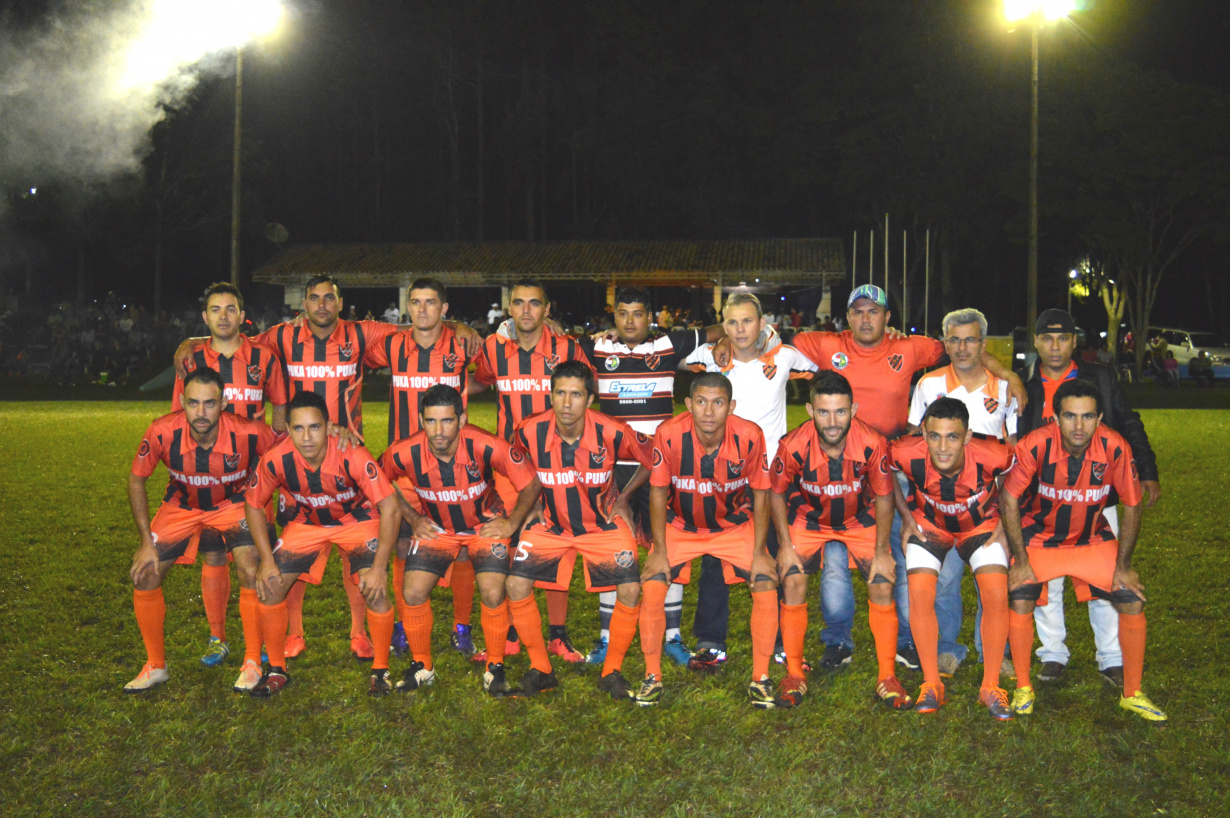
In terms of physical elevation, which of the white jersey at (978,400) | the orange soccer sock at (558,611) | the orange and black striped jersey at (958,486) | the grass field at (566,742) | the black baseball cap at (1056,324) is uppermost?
the black baseball cap at (1056,324)

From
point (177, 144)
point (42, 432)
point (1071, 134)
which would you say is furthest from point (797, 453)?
point (177, 144)

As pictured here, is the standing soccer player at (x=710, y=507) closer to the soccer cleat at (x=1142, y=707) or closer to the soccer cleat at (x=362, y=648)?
the soccer cleat at (x=362, y=648)

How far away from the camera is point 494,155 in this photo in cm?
4425

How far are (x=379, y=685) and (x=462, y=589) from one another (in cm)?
75

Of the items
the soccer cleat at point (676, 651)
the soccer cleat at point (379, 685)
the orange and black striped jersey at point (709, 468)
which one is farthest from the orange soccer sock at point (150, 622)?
the orange and black striped jersey at point (709, 468)

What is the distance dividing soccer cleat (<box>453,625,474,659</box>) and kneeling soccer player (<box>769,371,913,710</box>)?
1612mm

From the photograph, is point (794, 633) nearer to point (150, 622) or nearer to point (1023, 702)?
point (1023, 702)

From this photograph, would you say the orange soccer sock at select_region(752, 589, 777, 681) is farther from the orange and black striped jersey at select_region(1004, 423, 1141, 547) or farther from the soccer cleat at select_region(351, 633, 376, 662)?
the soccer cleat at select_region(351, 633, 376, 662)

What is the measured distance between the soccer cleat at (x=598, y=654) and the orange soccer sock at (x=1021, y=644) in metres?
1.84

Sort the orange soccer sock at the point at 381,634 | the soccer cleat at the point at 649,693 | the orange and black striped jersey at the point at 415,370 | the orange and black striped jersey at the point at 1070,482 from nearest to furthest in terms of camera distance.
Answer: the soccer cleat at the point at 649,693 → the orange and black striped jersey at the point at 1070,482 → the orange soccer sock at the point at 381,634 → the orange and black striped jersey at the point at 415,370

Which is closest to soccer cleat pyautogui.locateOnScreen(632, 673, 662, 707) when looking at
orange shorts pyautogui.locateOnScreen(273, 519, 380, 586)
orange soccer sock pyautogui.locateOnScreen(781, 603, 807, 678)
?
orange soccer sock pyautogui.locateOnScreen(781, 603, 807, 678)

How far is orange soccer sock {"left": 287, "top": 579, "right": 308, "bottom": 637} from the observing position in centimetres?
491

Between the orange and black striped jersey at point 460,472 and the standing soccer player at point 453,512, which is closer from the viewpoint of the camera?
the standing soccer player at point 453,512

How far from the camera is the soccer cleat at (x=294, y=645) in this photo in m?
4.93
